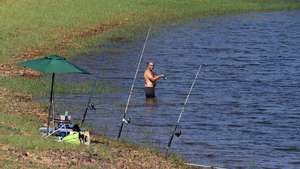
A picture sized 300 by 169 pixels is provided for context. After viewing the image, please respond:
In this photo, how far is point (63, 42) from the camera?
42688mm

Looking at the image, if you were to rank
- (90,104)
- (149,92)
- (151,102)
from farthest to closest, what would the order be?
(149,92)
(151,102)
(90,104)

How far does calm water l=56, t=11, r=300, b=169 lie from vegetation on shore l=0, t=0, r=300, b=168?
1.47 metres

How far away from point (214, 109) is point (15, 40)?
1460cm

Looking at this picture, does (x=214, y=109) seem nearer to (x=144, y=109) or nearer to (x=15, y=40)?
(x=144, y=109)

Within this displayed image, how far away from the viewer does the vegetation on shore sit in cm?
1858

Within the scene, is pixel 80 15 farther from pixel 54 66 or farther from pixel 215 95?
pixel 54 66

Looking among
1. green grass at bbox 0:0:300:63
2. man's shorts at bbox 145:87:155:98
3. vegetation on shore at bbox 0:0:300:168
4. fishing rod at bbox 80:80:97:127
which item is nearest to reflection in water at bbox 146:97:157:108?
man's shorts at bbox 145:87:155:98

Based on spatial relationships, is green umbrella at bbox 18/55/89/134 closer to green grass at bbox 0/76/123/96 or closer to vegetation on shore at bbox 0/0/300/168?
vegetation on shore at bbox 0/0/300/168

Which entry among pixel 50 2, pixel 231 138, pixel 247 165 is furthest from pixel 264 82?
pixel 50 2

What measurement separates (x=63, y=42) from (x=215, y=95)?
12.6m

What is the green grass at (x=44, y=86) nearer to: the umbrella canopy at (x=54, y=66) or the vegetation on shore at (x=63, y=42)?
the vegetation on shore at (x=63, y=42)

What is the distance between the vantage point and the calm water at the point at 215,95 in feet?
77.1

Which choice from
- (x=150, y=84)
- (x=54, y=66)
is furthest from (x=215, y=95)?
(x=54, y=66)

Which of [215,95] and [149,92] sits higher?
[149,92]
